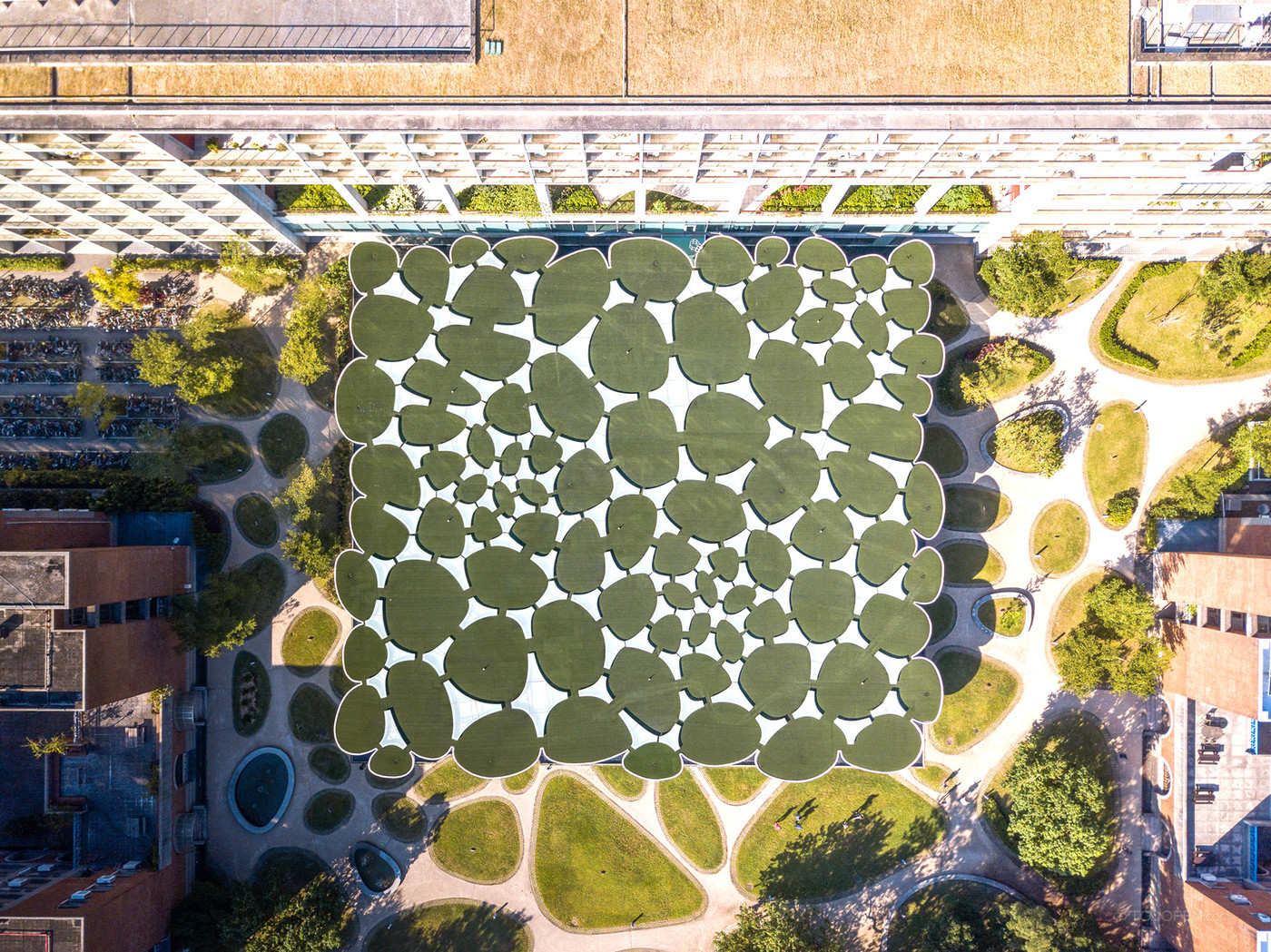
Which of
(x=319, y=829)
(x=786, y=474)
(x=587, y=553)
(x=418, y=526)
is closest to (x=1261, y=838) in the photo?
(x=786, y=474)

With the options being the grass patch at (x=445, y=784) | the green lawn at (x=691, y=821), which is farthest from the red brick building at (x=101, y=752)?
the green lawn at (x=691, y=821)

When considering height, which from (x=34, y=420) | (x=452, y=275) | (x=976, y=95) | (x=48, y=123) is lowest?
(x=34, y=420)

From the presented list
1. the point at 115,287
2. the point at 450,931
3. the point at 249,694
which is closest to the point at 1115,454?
the point at 450,931

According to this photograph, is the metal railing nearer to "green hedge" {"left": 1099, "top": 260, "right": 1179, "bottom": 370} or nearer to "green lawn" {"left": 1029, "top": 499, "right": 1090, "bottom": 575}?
"green hedge" {"left": 1099, "top": 260, "right": 1179, "bottom": 370}

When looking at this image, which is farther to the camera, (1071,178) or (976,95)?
(1071,178)

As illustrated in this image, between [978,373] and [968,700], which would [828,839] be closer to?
[968,700]

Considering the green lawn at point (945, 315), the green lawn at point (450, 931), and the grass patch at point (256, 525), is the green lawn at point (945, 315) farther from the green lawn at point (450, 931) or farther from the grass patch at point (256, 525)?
the green lawn at point (450, 931)

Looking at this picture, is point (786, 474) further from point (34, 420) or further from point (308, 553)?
point (34, 420)
